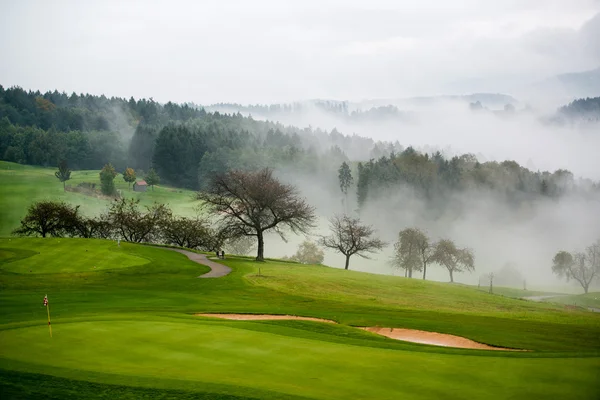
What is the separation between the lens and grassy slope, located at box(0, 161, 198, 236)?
379ft

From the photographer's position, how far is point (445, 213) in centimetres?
17425

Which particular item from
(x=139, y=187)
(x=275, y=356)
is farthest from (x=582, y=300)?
(x=139, y=187)

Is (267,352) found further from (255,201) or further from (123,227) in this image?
(123,227)

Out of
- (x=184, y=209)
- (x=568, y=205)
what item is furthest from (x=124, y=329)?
(x=568, y=205)

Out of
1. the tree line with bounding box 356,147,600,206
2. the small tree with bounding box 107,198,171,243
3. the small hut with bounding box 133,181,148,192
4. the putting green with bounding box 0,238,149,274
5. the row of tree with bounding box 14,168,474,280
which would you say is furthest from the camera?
the tree line with bounding box 356,147,600,206

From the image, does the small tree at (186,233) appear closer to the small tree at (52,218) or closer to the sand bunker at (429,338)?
the small tree at (52,218)

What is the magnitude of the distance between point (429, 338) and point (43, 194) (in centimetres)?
12507

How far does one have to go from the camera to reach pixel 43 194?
127250 mm

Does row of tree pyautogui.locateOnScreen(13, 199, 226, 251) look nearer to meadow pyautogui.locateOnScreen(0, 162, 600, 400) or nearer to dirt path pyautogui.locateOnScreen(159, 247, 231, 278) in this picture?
dirt path pyautogui.locateOnScreen(159, 247, 231, 278)

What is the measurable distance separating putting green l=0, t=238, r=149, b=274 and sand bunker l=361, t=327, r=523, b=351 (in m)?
31.3

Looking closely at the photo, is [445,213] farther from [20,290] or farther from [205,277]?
[20,290]

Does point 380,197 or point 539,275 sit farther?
point 380,197

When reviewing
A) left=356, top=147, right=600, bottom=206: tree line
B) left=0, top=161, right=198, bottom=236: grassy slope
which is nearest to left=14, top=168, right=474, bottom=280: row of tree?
left=0, top=161, right=198, bottom=236: grassy slope

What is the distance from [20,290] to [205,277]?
15.0m
